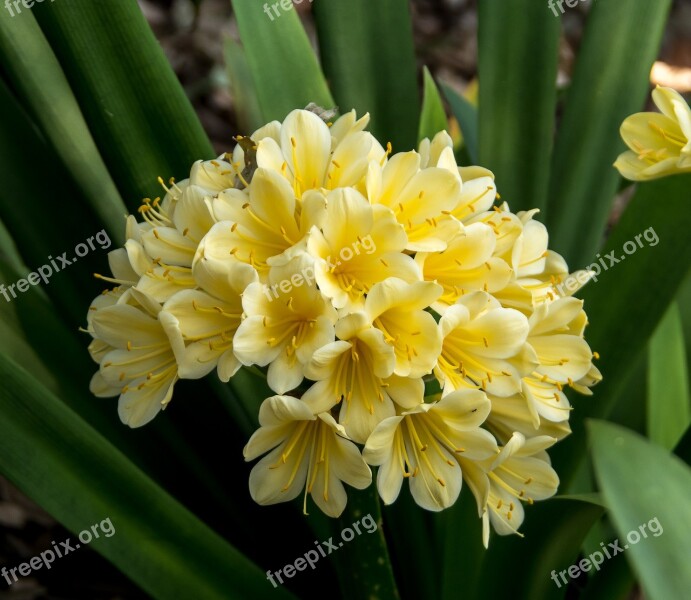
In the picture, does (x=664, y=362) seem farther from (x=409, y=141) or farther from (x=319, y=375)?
(x=319, y=375)

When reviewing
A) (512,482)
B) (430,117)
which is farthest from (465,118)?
(512,482)

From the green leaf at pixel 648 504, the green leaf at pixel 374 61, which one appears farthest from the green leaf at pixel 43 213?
the green leaf at pixel 648 504

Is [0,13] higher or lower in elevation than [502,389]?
higher

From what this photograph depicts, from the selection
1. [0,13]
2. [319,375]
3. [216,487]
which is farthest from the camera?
[216,487]

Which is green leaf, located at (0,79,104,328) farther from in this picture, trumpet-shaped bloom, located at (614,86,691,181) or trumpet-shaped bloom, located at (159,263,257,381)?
trumpet-shaped bloom, located at (614,86,691,181)

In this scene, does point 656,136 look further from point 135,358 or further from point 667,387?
point 135,358

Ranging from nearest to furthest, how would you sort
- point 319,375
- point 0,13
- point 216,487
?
point 319,375 < point 0,13 < point 216,487

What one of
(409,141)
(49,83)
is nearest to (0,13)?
(49,83)
